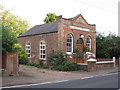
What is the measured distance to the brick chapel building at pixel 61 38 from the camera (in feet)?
65.4

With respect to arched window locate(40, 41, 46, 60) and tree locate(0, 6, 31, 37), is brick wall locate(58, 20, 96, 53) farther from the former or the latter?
tree locate(0, 6, 31, 37)

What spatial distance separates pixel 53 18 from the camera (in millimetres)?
39188

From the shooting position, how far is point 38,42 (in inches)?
874

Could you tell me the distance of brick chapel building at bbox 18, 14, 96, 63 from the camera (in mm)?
19938

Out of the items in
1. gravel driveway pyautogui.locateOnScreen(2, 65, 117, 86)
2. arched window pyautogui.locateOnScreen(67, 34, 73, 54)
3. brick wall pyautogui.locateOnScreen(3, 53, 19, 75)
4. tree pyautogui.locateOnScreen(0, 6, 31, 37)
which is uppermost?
tree pyautogui.locateOnScreen(0, 6, 31, 37)

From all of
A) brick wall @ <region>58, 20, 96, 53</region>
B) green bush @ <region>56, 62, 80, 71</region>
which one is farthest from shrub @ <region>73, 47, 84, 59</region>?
brick wall @ <region>58, 20, 96, 53</region>

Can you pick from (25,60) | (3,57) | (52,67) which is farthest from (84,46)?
(3,57)

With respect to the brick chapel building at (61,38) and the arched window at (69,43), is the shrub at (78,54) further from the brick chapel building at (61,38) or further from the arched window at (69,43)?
the arched window at (69,43)

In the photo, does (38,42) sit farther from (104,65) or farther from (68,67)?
(104,65)

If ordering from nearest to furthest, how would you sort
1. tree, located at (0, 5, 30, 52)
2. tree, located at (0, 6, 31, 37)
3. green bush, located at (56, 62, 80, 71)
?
tree, located at (0, 5, 30, 52), green bush, located at (56, 62, 80, 71), tree, located at (0, 6, 31, 37)

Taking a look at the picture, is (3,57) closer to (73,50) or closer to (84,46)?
(73,50)

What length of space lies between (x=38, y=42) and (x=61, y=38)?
12.7ft

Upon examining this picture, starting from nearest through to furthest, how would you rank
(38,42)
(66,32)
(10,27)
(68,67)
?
(10,27)
(68,67)
(66,32)
(38,42)

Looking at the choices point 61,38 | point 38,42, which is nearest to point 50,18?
point 38,42
